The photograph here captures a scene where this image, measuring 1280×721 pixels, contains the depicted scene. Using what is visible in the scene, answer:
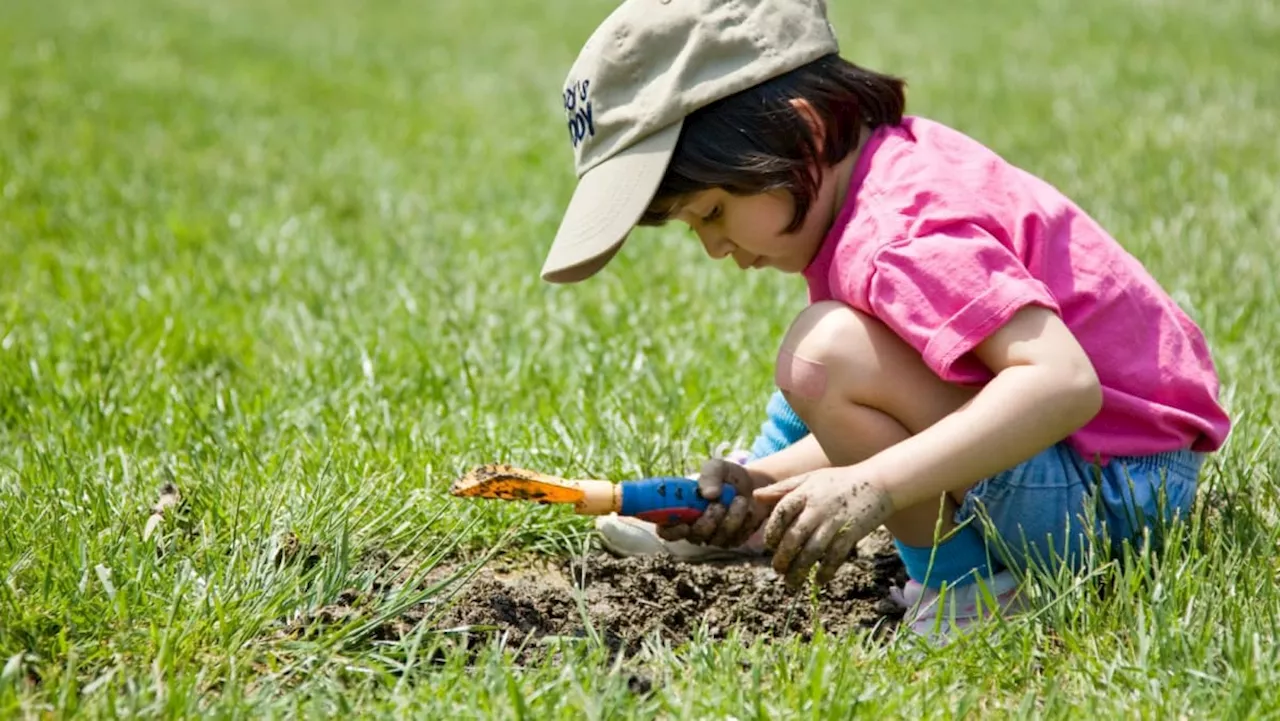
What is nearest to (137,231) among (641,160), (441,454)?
(441,454)

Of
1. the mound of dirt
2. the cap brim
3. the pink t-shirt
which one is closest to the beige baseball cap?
the cap brim

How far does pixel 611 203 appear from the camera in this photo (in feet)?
7.70

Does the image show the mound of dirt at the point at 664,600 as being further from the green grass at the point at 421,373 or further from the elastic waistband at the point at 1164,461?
the elastic waistband at the point at 1164,461

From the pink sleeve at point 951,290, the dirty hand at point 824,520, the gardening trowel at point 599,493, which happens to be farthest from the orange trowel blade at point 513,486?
the pink sleeve at point 951,290

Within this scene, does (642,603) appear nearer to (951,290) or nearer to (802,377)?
(802,377)

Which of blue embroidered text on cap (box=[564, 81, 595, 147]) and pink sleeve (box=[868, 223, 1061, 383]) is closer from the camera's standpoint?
pink sleeve (box=[868, 223, 1061, 383])

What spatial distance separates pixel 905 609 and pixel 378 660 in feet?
3.07

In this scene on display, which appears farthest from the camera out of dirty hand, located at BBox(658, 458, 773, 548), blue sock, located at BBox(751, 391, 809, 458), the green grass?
blue sock, located at BBox(751, 391, 809, 458)

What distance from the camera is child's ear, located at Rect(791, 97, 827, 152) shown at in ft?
7.72

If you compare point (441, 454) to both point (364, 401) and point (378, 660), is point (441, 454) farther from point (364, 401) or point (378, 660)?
point (378, 660)

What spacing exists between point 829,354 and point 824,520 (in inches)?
10.6

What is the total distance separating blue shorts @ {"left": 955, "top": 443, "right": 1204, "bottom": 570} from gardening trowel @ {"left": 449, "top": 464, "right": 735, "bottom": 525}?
0.45 metres

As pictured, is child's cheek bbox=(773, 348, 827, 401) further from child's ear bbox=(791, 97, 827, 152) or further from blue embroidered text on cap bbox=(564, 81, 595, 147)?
blue embroidered text on cap bbox=(564, 81, 595, 147)

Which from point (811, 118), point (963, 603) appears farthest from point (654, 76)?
point (963, 603)
